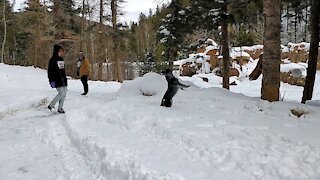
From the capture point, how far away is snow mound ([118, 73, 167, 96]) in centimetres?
1202

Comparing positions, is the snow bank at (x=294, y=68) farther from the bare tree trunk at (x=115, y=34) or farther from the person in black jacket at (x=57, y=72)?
the person in black jacket at (x=57, y=72)

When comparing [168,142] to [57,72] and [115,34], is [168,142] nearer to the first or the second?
[57,72]

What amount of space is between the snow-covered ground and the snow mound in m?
1.45

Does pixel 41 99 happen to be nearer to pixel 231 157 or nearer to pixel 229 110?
pixel 229 110

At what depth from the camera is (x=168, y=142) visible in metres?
5.95

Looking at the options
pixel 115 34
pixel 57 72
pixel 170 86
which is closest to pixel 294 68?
pixel 115 34

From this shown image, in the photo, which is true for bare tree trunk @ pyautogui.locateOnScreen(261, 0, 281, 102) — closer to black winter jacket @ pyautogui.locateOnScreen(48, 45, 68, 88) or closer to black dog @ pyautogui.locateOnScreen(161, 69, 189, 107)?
black dog @ pyautogui.locateOnScreen(161, 69, 189, 107)

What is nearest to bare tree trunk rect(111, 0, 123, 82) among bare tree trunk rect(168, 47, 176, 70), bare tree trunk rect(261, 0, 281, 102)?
bare tree trunk rect(168, 47, 176, 70)

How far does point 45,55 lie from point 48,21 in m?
6.16

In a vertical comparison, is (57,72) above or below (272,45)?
below

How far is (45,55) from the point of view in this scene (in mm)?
36344

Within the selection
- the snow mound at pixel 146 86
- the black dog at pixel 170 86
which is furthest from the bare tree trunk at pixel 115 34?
the black dog at pixel 170 86

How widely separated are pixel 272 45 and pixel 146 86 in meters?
4.79

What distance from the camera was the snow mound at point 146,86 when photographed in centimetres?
1202
